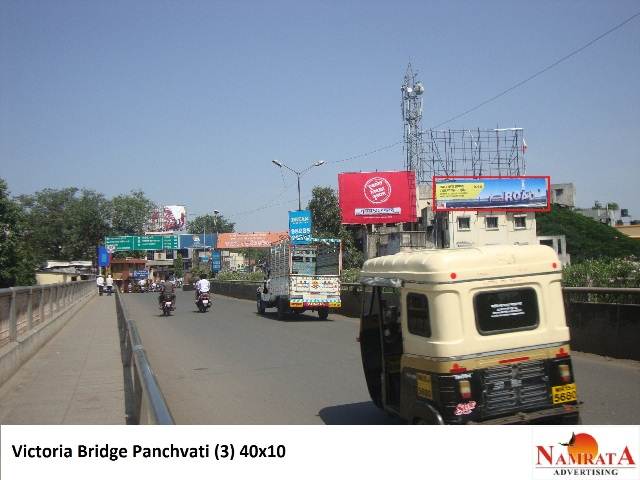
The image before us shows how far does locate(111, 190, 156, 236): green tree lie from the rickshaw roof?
4079 inches

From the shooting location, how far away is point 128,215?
107 metres

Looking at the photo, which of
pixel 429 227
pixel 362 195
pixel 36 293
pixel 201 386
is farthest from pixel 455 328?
pixel 429 227

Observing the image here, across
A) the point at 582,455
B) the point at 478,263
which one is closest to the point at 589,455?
the point at 582,455

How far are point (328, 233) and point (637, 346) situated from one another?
51645 mm

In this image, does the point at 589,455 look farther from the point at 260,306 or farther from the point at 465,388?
the point at 260,306

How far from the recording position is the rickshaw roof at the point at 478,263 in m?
5.22

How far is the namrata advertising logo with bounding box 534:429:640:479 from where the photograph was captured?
4422 millimetres

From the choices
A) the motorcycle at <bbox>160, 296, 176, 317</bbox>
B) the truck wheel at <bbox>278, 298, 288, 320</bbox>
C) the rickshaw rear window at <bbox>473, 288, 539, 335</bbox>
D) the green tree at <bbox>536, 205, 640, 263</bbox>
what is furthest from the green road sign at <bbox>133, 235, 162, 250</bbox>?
the rickshaw rear window at <bbox>473, 288, 539, 335</bbox>

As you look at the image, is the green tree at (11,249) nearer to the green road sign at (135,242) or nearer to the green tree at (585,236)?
the green road sign at (135,242)

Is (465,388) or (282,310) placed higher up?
(465,388)

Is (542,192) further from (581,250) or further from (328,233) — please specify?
(328,233)

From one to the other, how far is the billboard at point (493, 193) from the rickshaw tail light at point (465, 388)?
128 feet

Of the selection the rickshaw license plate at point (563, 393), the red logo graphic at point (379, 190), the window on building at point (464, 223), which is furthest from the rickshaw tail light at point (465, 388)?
the window on building at point (464, 223)

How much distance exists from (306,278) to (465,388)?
1785 cm
